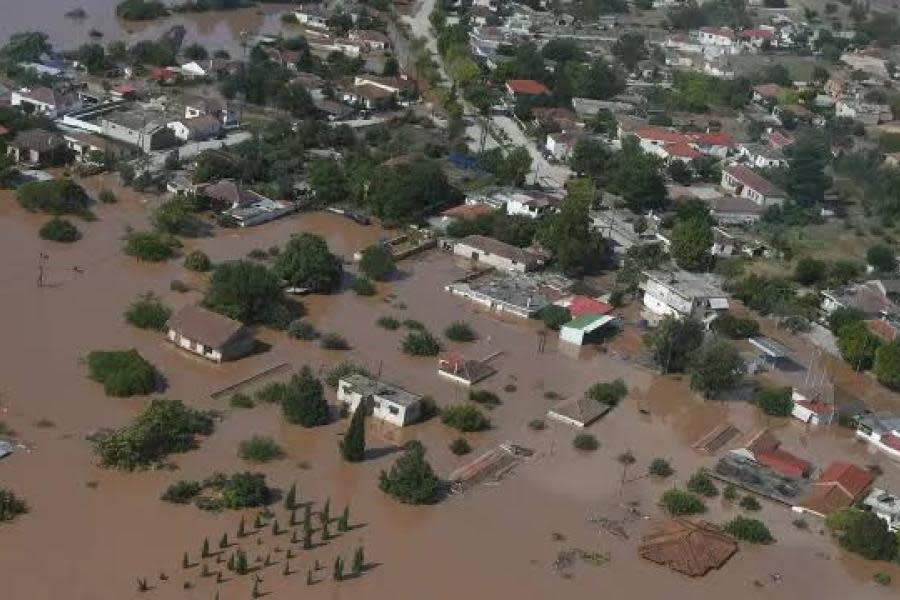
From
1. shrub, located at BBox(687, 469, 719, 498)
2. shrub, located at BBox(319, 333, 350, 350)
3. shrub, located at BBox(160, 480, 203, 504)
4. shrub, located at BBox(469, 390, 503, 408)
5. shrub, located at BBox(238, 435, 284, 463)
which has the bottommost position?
shrub, located at BBox(319, 333, 350, 350)

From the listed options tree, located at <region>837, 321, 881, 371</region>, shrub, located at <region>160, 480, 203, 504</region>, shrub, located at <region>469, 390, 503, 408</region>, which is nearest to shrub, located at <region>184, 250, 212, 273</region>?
shrub, located at <region>469, 390, 503, 408</region>

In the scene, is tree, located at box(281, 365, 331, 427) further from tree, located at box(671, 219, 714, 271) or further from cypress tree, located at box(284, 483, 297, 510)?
tree, located at box(671, 219, 714, 271)

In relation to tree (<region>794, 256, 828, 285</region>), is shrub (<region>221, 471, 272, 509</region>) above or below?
above

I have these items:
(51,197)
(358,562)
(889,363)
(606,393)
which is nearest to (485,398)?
(606,393)

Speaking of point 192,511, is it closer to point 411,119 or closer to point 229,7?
point 411,119

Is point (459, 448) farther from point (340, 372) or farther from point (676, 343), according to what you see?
point (676, 343)

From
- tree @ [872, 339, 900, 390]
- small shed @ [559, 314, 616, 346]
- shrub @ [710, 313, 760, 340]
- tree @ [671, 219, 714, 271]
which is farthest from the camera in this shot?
tree @ [671, 219, 714, 271]

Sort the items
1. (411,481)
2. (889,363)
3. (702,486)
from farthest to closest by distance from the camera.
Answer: (889,363) < (702,486) < (411,481)
